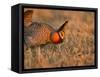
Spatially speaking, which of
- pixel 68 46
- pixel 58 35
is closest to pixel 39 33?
pixel 58 35

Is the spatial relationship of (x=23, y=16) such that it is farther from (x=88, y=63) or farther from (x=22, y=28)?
→ (x=88, y=63)

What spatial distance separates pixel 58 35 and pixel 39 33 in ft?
0.59

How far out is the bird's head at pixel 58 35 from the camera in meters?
2.15

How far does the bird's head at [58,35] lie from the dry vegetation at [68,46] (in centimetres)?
3

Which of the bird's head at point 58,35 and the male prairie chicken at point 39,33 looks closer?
the male prairie chicken at point 39,33

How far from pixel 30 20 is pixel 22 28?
0.34ft

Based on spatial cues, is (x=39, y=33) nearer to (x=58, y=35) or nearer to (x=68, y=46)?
(x=58, y=35)

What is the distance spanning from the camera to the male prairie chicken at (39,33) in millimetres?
2039

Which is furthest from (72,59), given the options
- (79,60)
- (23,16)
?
(23,16)

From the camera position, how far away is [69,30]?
7.24ft

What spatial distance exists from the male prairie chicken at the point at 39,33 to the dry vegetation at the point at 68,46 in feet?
0.12

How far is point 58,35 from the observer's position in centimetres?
216

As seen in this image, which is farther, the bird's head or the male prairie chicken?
the bird's head

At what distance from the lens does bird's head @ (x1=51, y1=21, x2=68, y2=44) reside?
215 cm
